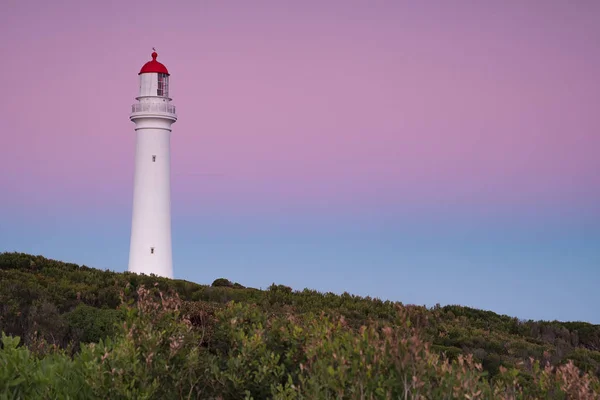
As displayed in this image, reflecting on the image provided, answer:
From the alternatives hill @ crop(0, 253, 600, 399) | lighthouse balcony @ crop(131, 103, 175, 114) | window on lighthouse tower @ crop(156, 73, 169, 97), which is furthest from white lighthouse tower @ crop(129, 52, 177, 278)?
hill @ crop(0, 253, 600, 399)

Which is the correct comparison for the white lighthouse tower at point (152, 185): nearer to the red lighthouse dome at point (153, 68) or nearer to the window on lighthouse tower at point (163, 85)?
the window on lighthouse tower at point (163, 85)

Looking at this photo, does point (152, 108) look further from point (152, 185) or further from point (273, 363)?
point (273, 363)

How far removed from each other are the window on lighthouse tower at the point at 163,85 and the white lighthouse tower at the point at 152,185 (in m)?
0.14

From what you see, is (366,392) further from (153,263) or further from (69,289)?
(153,263)

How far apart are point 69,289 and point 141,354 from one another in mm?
11253

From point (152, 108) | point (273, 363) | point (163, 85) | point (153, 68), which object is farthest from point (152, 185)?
point (273, 363)

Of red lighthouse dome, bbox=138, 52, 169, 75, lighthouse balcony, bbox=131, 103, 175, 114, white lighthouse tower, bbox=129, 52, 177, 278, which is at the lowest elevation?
white lighthouse tower, bbox=129, 52, 177, 278

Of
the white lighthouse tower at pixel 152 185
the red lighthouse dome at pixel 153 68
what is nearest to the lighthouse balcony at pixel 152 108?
the white lighthouse tower at pixel 152 185

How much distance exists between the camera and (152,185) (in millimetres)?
32000

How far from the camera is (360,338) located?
560cm

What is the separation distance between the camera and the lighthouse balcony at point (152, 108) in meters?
32.5

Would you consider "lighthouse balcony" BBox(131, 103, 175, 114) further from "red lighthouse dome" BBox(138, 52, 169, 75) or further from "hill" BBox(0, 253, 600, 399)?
"hill" BBox(0, 253, 600, 399)

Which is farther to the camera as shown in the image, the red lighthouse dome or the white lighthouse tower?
the red lighthouse dome

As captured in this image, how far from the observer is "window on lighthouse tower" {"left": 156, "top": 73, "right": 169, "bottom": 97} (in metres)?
33.4
